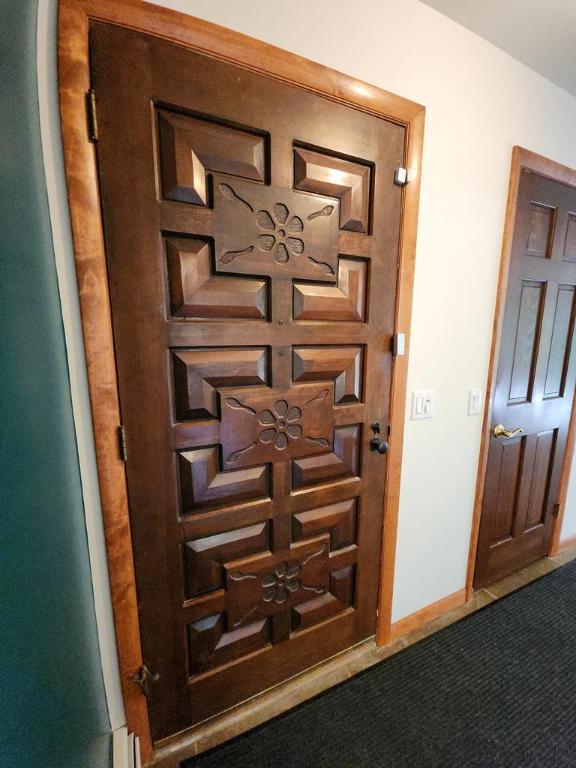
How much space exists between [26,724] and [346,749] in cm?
104

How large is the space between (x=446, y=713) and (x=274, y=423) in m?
1.28

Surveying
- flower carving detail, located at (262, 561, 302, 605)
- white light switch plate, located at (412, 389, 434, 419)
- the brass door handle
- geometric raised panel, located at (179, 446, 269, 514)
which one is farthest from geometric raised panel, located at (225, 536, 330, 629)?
the brass door handle

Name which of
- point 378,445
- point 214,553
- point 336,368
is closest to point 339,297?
point 336,368

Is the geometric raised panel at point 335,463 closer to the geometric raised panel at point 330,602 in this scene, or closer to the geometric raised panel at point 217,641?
the geometric raised panel at point 330,602

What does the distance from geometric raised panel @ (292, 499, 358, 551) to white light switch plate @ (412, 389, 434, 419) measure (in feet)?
1.49

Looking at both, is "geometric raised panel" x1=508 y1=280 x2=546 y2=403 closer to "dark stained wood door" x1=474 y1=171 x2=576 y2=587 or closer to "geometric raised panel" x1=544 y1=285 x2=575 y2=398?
"dark stained wood door" x1=474 y1=171 x2=576 y2=587

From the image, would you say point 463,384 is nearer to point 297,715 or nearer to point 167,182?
point 167,182

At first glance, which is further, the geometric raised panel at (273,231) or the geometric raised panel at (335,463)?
the geometric raised panel at (335,463)

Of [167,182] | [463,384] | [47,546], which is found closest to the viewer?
[47,546]

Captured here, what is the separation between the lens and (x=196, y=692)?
3.35 ft

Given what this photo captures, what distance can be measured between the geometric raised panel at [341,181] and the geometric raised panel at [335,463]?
739mm

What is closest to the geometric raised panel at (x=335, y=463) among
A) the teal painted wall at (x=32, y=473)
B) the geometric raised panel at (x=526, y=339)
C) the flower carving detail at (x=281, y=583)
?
the flower carving detail at (x=281, y=583)

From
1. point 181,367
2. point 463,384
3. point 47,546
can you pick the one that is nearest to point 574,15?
Result: point 463,384

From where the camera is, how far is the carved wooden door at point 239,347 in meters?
0.76
